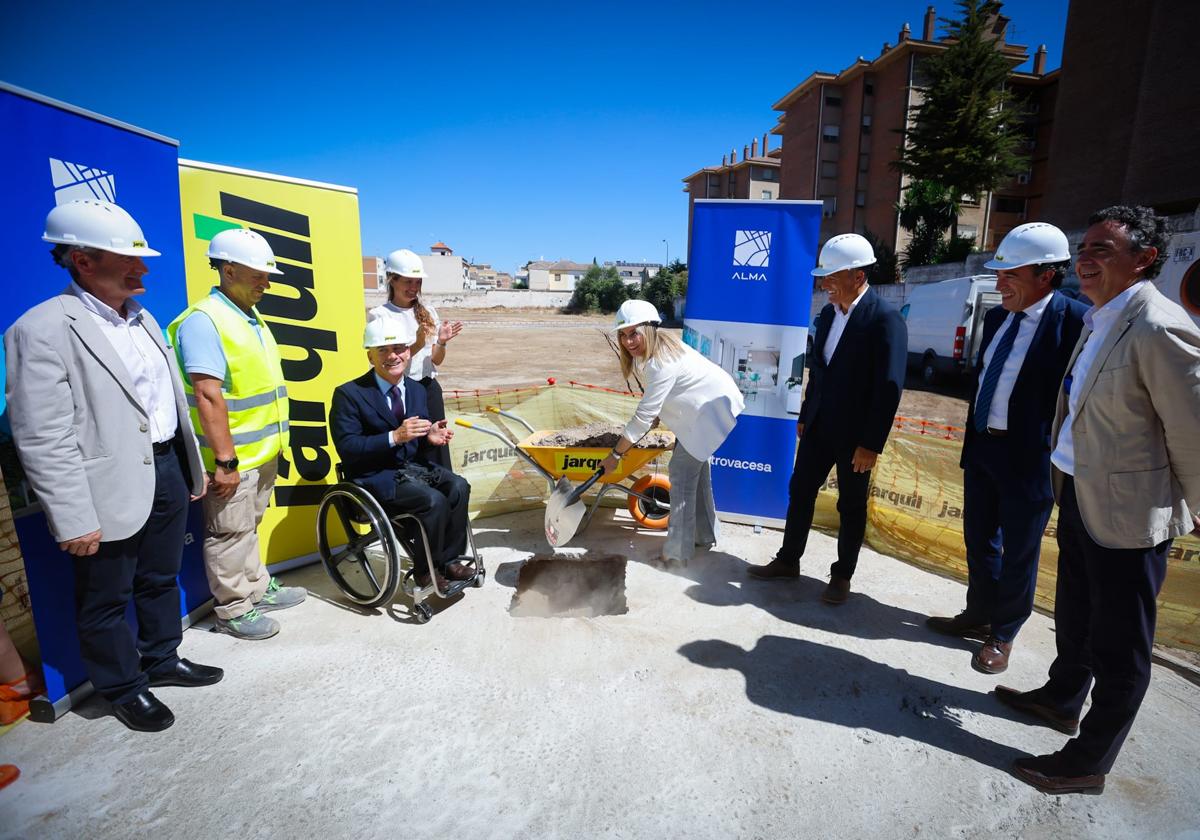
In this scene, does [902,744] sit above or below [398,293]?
below

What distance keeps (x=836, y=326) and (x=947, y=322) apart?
37.5ft

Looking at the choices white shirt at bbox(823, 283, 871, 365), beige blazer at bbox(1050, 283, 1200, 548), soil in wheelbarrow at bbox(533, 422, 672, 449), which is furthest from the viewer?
soil in wheelbarrow at bbox(533, 422, 672, 449)

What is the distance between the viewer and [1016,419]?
274 cm

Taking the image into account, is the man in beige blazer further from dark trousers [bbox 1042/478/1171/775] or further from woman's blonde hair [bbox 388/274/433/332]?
woman's blonde hair [bbox 388/274/433/332]

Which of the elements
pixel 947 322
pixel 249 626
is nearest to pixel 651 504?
pixel 249 626

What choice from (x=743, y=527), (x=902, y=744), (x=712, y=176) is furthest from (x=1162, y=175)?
(x=712, y=176)

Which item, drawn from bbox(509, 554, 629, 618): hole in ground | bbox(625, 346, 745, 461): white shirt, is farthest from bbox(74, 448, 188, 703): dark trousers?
bbox(625, 346, 745, 461): white shirt

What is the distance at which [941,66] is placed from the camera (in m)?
25.0

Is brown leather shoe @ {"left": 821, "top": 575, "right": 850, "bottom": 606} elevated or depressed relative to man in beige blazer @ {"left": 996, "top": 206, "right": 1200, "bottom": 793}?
depressed

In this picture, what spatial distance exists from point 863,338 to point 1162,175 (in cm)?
2680

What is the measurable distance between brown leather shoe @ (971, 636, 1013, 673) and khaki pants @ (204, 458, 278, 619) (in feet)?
12.5

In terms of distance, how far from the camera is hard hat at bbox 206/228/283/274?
2926mm

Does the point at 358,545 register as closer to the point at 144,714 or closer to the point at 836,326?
the point at 144,714

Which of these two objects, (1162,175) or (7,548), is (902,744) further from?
(1162,175)
